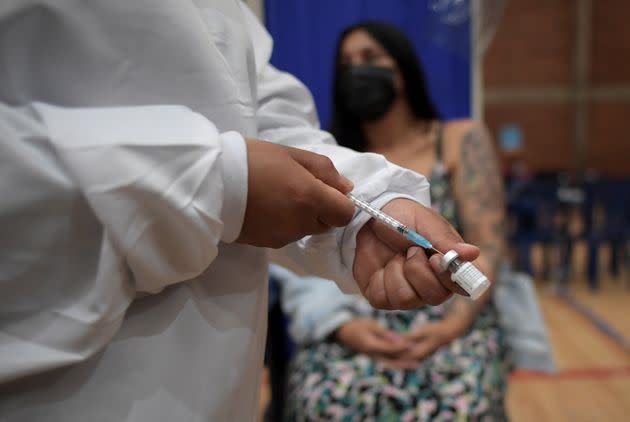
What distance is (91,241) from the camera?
0.42 metres

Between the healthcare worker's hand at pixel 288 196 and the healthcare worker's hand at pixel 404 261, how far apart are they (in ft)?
0.14

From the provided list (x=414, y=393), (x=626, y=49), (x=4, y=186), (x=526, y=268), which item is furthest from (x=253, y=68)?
(x=626, y=49)

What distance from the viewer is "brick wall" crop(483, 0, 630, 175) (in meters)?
6.14

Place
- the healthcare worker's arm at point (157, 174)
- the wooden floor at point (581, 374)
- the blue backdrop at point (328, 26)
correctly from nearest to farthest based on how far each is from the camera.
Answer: the healthcare worker's arm at point (157, 174) → the blue backdrop at point (328, 26) → the wooden floor at point (581, 374)

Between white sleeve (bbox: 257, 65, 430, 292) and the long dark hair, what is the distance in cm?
30

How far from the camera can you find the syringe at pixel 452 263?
0.43 m

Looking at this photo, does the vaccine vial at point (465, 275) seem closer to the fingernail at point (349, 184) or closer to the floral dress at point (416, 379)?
the fingernail at point (349, 184)

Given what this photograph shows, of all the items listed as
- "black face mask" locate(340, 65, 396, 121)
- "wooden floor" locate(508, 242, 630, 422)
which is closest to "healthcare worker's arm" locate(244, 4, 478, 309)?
"black face mask" locate(340, 65, 396, 121)

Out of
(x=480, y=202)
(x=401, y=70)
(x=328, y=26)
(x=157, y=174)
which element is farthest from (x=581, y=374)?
(x=157, y=174)

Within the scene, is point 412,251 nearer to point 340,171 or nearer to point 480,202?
Result: point 340,171

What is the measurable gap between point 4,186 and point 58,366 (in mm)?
142

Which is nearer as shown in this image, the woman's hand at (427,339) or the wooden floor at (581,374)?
the woman's hand at (427,339)

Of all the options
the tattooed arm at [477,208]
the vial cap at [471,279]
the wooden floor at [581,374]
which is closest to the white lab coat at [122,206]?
the vial cap at [471,279]

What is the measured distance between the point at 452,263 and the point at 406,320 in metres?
0.73
